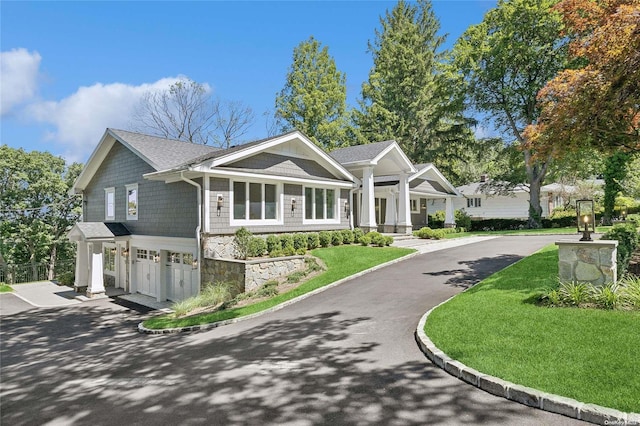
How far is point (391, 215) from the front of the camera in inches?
965

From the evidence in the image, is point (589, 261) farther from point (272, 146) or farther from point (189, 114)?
point (189, 114)

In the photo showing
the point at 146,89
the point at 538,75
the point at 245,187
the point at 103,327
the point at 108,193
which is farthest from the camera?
the point at 146,89

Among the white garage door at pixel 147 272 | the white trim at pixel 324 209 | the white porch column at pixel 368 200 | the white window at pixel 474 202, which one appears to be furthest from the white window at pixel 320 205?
the white window at pixel 474 202

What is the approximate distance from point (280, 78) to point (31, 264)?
28.2 m

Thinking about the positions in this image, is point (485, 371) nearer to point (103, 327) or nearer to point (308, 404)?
point (308, 404)

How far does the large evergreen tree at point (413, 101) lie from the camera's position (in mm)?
38906

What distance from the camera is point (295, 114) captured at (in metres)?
36.7

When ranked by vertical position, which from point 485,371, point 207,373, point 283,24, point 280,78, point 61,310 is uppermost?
point 280,78

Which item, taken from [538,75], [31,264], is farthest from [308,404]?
[31,264]

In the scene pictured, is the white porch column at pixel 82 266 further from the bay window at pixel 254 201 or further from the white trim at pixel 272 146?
the white trim at pixel 272 146

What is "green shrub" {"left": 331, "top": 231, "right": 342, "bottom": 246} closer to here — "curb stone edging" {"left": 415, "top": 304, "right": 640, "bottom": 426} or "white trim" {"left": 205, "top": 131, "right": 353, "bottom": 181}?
"white trim" {"left": 205, "top": 131, "right": 353, "bottom": 181}

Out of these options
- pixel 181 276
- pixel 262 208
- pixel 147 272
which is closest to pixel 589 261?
pixel 262 208

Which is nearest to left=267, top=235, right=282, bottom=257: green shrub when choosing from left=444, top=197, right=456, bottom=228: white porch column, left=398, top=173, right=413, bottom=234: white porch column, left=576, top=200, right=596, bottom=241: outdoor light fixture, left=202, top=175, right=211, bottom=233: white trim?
left=202, top=175, right=211, bottom=233: white trim

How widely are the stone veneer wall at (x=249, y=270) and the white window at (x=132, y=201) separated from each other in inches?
267
